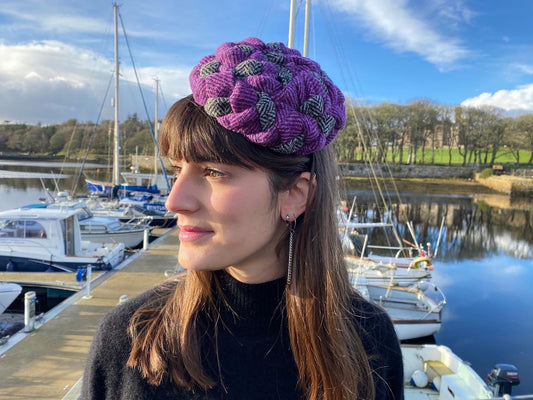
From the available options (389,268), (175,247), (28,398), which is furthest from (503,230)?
(28,398)

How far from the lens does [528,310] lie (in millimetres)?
12438

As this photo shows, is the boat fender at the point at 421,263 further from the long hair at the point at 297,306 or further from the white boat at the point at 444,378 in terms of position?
the long hair at the point at 297,306

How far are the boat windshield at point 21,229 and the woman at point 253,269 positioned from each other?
9.96 m

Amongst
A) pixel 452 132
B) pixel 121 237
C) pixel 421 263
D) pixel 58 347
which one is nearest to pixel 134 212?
pixel 121 237

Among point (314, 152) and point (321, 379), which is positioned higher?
point (314, 152)

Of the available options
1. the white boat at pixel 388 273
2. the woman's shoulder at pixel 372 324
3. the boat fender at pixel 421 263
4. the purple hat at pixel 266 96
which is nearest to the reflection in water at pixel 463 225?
the boat fender at pixel 421 263

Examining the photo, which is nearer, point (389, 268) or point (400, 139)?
point (389, 268)

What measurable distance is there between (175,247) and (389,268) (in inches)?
275

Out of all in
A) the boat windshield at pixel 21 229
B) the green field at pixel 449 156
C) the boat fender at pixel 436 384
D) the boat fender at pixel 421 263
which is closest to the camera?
the boat fender at pixel 436 384

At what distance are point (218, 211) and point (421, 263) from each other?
34.6 feet

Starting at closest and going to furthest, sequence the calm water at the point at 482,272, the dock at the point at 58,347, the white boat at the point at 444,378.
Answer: the dock at the point at 58,347 < the white boat at the point at 444,378 < the calm water at the point at 482,272

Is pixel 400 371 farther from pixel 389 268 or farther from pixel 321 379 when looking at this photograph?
pixel 389 268

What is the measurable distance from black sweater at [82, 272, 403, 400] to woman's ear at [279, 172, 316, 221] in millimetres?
254

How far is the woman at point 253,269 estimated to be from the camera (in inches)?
43.4
